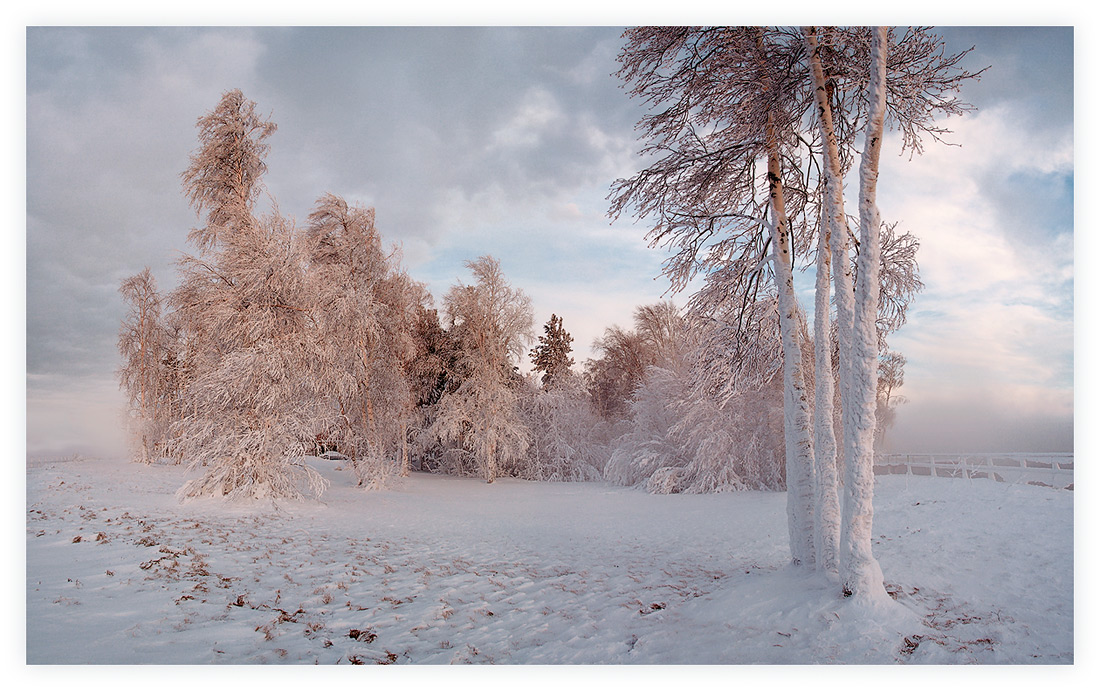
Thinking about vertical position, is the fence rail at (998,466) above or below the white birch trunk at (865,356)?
below

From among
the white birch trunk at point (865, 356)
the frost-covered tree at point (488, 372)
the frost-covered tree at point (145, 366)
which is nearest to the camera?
the white birch trunk at point (865, 356)

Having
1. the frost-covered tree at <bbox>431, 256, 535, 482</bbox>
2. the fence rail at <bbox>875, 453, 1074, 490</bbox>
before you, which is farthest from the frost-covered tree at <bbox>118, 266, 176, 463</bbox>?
the fence rail at <bbox>875, 453, 1074, 490</bbox>

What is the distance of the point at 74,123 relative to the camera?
17.0 ft

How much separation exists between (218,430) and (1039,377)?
1038 cm

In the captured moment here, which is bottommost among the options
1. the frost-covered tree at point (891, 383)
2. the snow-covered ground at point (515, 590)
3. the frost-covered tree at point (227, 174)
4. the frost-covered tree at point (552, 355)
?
the snow-covered ground at point (515, 590)

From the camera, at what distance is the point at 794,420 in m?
4.62

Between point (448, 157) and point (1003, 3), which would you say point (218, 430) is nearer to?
point (448, 157)

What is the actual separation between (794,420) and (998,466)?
566cm

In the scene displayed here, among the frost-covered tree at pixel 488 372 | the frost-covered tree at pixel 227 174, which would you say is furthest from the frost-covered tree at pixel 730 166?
the frost-covered tree at pixel 488 372

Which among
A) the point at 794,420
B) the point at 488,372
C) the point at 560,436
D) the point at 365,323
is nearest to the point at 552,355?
the point at 488,372

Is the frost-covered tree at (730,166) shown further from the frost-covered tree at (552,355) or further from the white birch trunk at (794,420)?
the frost-covered tree at (552,355)

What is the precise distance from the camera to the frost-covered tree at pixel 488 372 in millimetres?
15648

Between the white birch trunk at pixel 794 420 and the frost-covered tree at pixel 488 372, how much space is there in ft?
36.6

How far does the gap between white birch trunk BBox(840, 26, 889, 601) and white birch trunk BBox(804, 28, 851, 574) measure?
251mm
